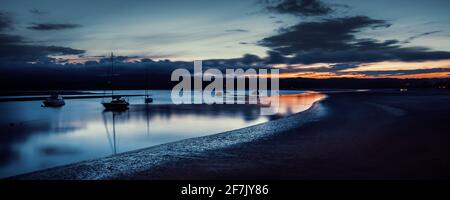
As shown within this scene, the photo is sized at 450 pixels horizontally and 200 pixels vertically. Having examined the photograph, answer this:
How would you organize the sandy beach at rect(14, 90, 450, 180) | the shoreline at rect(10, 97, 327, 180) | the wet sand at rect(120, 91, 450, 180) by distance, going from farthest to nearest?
1. the shoreline at rect(10, 97, 327, 180)
2. the sandy beach at rect(14, 90, 450, 180)
3. the wet sand at rect(120, 91, 450, 180)

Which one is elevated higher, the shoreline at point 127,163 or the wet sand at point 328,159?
the wet sand at point 328,159

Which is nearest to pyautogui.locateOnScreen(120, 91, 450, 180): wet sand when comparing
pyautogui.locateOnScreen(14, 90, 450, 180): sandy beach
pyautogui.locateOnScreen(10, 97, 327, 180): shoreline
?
pyautogui.locateOnScreen(14, 90, 450, 180): sandy beach

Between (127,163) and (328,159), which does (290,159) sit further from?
(127,163)

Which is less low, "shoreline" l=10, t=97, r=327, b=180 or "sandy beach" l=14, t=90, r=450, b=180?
"sandy beach" l=14, t=90, r=450, b=180

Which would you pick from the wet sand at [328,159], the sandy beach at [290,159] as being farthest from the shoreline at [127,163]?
the wet sand at [328,159]

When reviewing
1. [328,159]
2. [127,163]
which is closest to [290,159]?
[328,159]

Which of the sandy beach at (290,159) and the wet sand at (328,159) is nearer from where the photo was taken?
the wet sand at (328,159)

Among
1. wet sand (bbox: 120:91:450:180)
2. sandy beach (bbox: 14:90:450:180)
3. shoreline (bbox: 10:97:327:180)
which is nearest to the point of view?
wet sand (bbox: 120:91:450:180)

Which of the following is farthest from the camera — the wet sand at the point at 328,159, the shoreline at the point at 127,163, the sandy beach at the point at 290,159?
the shoreline at the point at 127,163

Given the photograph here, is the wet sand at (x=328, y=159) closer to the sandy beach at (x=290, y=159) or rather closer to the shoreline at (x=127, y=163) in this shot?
the sandy beach at (x=290, y=159)

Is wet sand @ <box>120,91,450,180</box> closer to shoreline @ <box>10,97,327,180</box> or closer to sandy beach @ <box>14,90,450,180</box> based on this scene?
sandy beach @ <box>14,90,450,180</box>

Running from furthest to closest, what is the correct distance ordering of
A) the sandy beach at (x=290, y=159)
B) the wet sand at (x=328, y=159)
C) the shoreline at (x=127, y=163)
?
the shoreline at (x=127, y=163) < the sandy beach at (x=290, y=159) < the wet sand at (x=328, y=159)

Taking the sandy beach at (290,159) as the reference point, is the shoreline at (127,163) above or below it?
below
